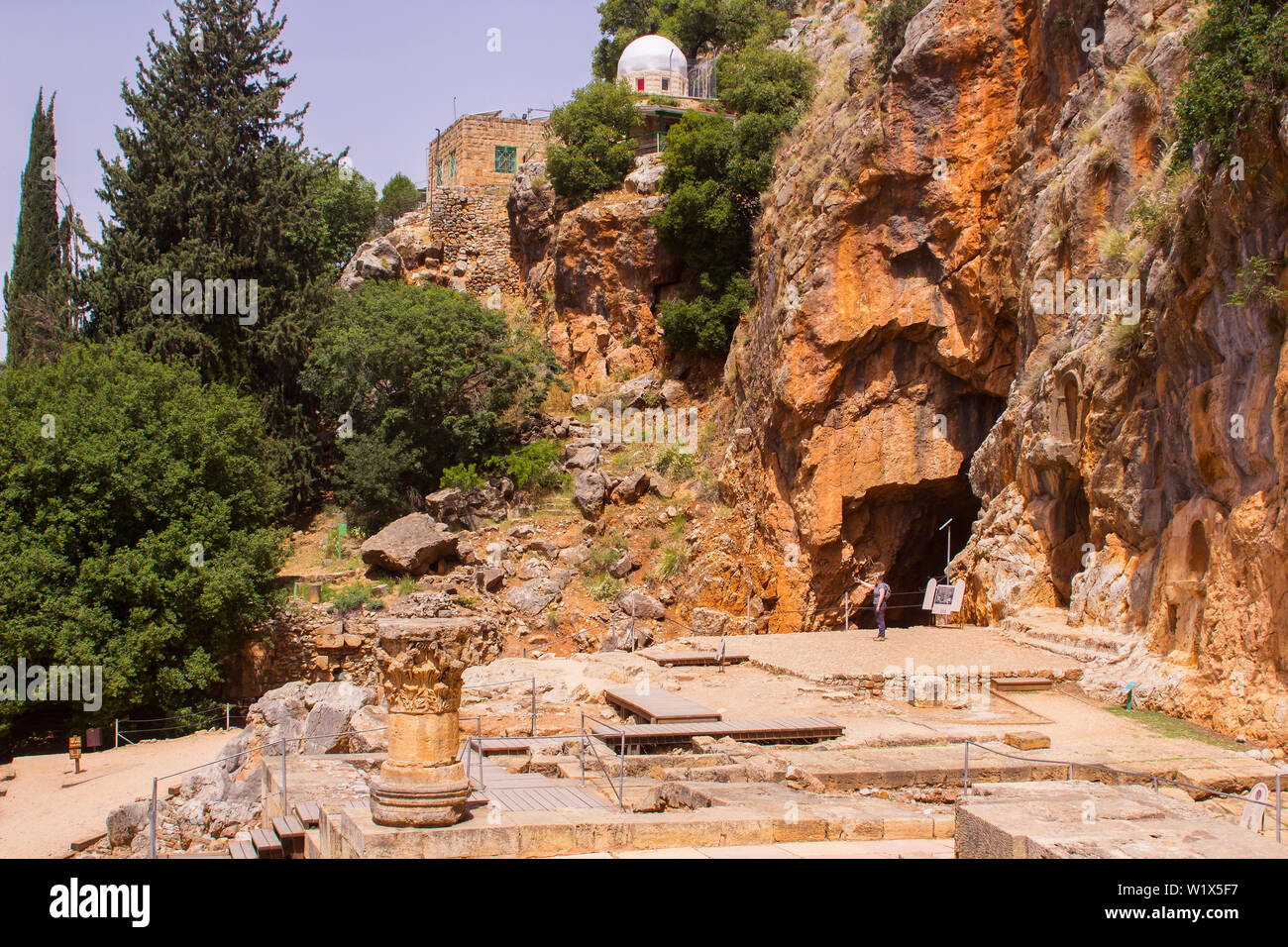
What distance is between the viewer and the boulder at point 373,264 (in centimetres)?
3581

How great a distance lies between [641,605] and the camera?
24703 mm

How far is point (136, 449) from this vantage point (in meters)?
21.5

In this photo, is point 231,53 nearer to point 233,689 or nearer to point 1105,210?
point 233,689

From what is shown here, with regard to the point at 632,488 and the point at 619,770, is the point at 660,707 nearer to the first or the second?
the point at 619,770

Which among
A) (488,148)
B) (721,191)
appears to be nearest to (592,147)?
(721,191)

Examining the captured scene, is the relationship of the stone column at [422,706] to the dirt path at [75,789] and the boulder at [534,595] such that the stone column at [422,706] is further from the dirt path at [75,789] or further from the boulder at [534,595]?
the boulder at [534,595]

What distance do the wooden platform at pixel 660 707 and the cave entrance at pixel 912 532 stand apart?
10926 millimetres

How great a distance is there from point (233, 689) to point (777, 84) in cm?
1948

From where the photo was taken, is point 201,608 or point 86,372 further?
point 86,372

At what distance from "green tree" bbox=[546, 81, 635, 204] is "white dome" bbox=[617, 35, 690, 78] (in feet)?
14.4

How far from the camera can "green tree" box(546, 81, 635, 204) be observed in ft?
109

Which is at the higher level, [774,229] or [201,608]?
[774,229]

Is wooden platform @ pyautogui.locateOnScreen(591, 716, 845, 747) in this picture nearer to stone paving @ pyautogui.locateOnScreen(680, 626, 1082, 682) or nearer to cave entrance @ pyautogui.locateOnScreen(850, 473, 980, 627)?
stone paving @ pyautogui.locateOnScreen(680, 626, 1082, 682)
